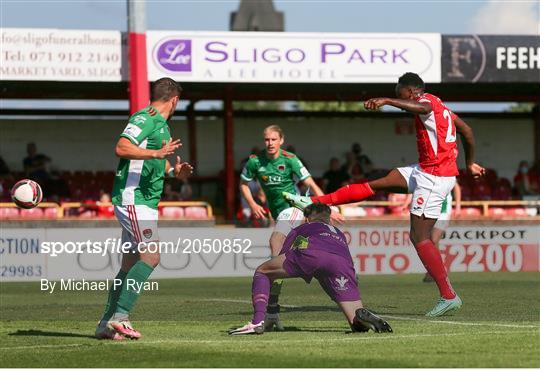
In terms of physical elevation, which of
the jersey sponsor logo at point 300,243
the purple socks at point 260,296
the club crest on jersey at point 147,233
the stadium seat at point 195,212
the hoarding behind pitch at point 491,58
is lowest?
the purple socks at point 260,296

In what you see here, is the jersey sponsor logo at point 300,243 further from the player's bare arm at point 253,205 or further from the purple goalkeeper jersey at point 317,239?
the player's bare arm at point 253,205

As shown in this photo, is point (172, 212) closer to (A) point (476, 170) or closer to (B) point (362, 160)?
(B) point (362, 160)

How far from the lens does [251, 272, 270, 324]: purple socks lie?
10070mm

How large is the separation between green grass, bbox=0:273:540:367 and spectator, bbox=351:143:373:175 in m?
14.7

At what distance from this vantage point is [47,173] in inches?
1167

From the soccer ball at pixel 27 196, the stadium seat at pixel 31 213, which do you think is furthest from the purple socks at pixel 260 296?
the stadium seat at pixel 31 213

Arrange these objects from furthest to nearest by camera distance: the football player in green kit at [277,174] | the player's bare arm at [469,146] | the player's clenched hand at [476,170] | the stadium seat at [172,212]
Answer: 1. the stadium seat at [172,212]
2. the football player in green kit at [277,174]
3. the player's clenched hand at [476,170]
4. the player's bare arm at [469,146]

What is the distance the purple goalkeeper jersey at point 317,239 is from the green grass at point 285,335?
2.44ft

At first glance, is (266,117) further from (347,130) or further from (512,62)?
(512,62)

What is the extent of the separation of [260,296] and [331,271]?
643 mm

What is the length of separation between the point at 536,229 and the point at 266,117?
12.7m

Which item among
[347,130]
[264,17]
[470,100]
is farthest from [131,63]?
[264,17]

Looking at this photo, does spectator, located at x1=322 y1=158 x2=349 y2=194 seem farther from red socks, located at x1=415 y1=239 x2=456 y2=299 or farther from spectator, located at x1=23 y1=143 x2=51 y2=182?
red socks, located at x1=415 y1=239 x2=456 y2=299

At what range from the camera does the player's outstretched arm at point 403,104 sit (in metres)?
10.6
